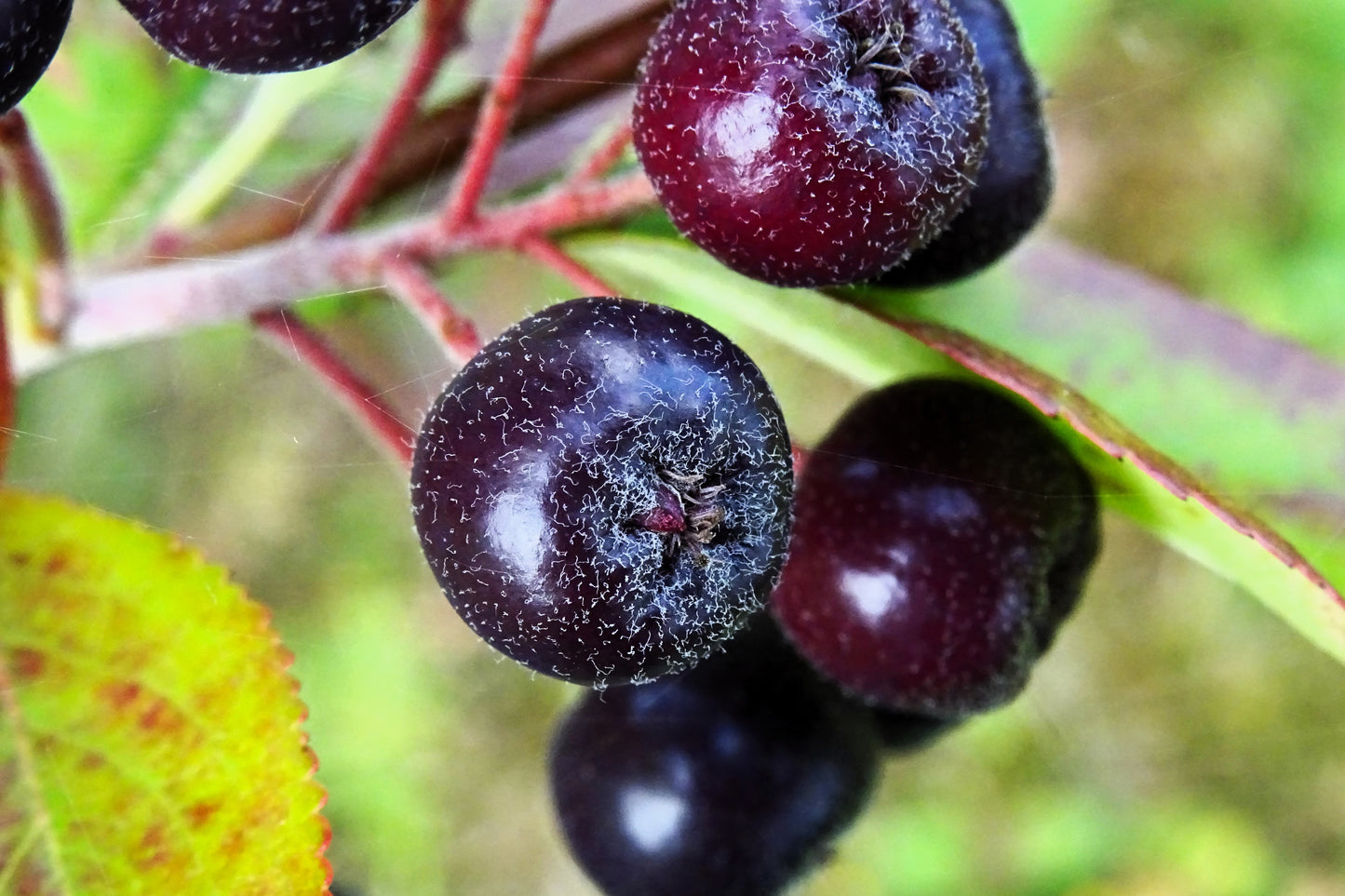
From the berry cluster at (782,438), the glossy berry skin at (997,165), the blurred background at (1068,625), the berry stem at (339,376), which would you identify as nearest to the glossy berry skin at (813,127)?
the berry cluster at (782,438)

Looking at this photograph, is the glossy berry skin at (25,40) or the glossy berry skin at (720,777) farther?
the glossy berry skin at (720,777)

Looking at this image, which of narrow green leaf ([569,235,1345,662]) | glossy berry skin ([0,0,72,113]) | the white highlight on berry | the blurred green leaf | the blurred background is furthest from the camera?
the blurred background

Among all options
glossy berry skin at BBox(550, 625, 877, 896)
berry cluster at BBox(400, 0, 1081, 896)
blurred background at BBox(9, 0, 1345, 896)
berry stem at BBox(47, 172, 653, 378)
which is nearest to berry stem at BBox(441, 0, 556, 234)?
berry stem at BBox(47, 172, 653, 378)

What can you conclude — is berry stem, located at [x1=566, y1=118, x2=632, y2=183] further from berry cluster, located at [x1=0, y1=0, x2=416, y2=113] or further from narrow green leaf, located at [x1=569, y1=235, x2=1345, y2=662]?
berry cluster, located at [x1=0, y1=0, x2=416, y2=113]

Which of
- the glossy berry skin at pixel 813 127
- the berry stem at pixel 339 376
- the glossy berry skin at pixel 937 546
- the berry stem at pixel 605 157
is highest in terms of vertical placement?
the glossy berry skin at pixel 813 127

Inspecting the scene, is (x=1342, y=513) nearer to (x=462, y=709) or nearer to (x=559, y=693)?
(x=559, y=693)

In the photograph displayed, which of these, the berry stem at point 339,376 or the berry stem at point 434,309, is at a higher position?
the berry stem at point 434,309

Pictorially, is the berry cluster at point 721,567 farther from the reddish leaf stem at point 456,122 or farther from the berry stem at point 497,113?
the reddish leaf stem at point 456,122
